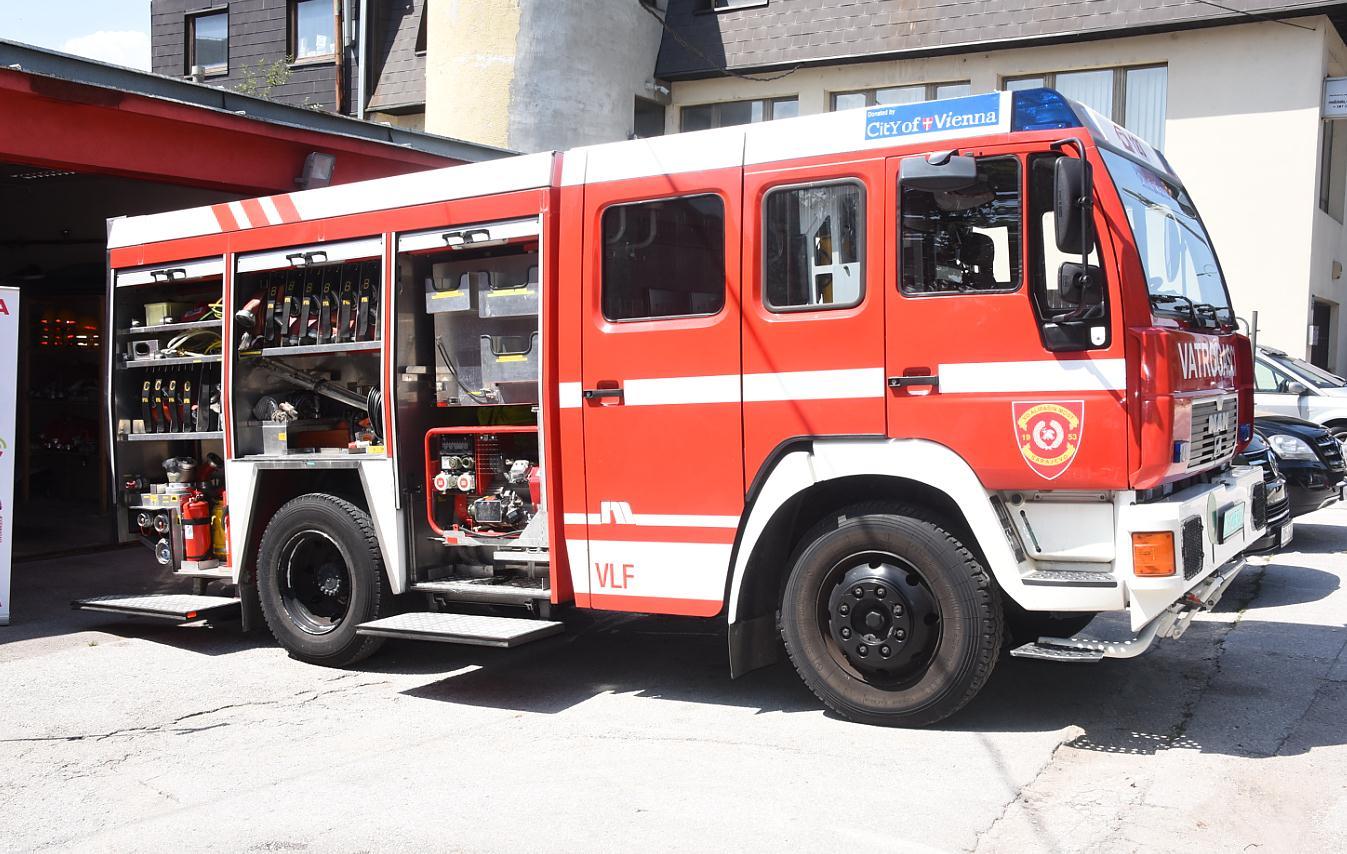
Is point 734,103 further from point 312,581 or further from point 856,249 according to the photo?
point 856,249

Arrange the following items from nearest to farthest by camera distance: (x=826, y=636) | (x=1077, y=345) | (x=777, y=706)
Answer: (x=1077, y=345)
(x=826, y=636)
(x=777, y=706)

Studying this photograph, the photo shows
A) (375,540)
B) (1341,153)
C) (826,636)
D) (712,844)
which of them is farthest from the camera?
(1341,153)

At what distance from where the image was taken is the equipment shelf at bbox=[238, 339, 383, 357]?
7.58m

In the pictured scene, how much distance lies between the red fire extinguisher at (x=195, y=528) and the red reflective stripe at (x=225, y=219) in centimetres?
193

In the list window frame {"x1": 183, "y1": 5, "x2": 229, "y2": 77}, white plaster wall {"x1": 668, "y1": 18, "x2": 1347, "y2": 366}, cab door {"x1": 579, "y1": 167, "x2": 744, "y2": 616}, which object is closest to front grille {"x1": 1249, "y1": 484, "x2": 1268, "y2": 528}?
cab door {"x1": 579, "y1": 167, "x2": 744, "y2": 616}

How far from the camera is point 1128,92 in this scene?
19109mm

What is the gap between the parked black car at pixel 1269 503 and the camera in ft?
21.7

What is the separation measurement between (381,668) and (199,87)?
19.4 feet

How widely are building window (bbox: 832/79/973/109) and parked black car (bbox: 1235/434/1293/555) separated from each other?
13394 mm

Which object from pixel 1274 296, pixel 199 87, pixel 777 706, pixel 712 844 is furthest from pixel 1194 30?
pixel 712 844

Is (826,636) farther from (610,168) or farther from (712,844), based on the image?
(610,168)

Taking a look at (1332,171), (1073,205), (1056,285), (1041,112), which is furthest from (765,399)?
(1332,171)

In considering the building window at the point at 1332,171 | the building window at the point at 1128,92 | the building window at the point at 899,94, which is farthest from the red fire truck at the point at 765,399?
the building window at the point at 1332,171

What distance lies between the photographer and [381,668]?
7.77 m
